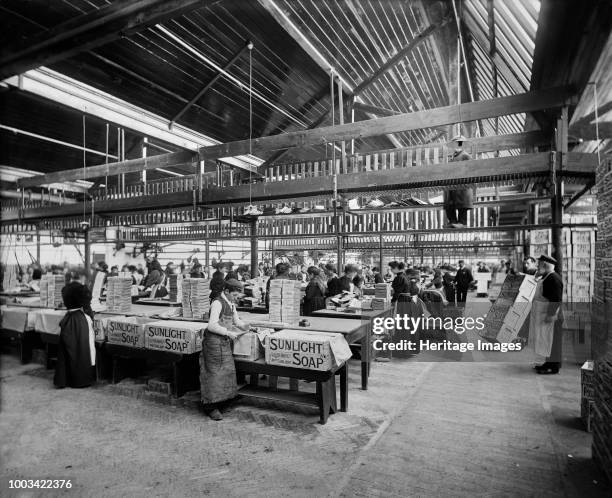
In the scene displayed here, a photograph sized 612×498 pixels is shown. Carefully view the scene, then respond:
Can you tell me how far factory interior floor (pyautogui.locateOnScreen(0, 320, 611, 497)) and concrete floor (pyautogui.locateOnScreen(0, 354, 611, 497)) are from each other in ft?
0.05

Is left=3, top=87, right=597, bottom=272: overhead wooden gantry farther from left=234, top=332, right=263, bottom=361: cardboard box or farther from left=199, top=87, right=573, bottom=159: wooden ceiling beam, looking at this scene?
left=234, top=332, right=263, bottom=361: cardboard box

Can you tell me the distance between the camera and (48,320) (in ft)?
21.1

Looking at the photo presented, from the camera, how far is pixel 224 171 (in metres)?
8.11

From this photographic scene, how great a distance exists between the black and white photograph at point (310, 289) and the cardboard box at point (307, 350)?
0.10 feet

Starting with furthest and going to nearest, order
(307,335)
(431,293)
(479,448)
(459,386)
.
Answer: (431,293)
(459,386)
(307,335)
(479,448)

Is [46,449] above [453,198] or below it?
below

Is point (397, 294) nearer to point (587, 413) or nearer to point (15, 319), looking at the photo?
point (587, 413)

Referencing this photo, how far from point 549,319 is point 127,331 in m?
6.77

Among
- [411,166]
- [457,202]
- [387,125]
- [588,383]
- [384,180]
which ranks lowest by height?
[588,383]

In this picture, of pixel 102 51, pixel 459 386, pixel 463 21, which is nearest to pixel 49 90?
pixel 102 51

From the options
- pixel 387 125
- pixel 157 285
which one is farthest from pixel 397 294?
pixel 157 285

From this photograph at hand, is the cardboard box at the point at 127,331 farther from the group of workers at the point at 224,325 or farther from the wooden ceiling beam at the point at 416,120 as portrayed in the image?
the wooden ceiling beam at the point at 416,120

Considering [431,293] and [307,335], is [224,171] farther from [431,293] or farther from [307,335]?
[431,293]

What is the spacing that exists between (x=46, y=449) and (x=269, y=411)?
2.35 metres
